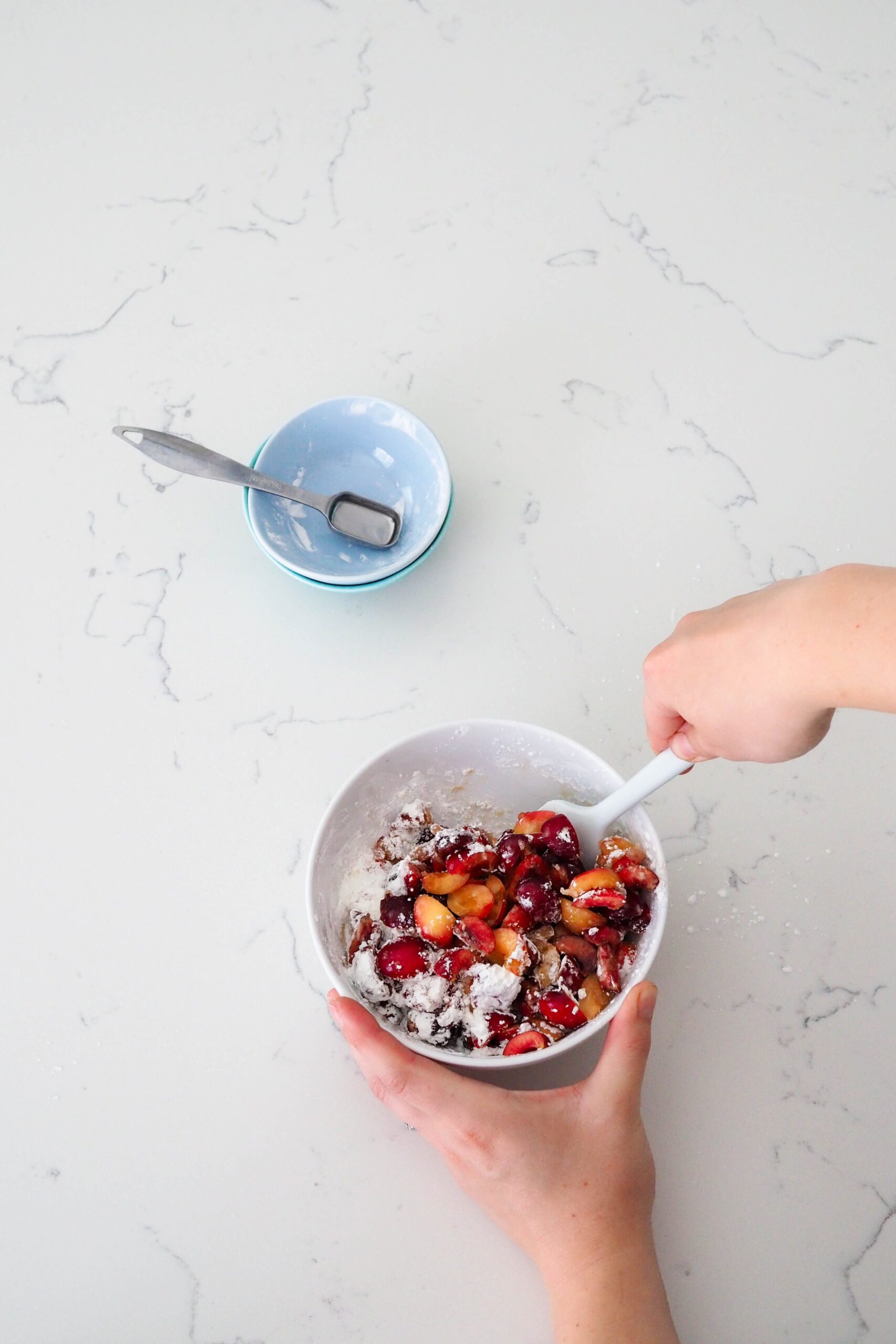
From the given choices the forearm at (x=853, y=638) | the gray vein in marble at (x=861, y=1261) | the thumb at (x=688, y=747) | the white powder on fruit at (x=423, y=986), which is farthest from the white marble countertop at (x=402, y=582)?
the forearm at (x=853, y=638)

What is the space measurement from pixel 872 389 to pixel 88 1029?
107 cm

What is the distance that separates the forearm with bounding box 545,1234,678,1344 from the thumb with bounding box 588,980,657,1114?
112 millimetres

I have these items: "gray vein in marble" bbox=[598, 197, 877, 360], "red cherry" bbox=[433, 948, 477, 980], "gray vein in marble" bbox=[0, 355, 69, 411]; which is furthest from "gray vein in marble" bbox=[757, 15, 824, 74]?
"red cherry" bbox=[433, 948, 477, 980]

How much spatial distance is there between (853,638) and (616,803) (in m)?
0.26

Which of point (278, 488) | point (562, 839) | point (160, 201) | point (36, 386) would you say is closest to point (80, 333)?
point (36, 386)

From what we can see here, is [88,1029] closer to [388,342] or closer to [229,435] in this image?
[229,435]

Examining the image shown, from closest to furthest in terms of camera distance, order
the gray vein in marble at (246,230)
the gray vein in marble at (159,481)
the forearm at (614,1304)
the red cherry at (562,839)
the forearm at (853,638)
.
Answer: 1. the forearm at (853,638)
2. the forearm at (614,1304)
3. the red cherry at (562,839)
4. the gray vein in marble at (159,481)
5. the gray vein in marble at (246,230)

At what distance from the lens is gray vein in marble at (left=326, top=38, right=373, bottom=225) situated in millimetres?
1247

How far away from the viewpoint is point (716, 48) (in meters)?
1.32

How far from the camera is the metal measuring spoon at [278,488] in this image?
100 centimetres

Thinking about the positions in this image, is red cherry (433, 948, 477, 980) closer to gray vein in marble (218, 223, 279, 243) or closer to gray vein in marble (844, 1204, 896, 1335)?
gray vein in marble (844, 1204, 896, 1335)

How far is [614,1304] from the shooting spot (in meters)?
0.73

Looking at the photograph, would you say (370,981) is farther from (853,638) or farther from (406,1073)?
(853,638)

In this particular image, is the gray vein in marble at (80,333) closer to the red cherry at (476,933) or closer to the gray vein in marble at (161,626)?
the gray vein in marble at (161,626)
